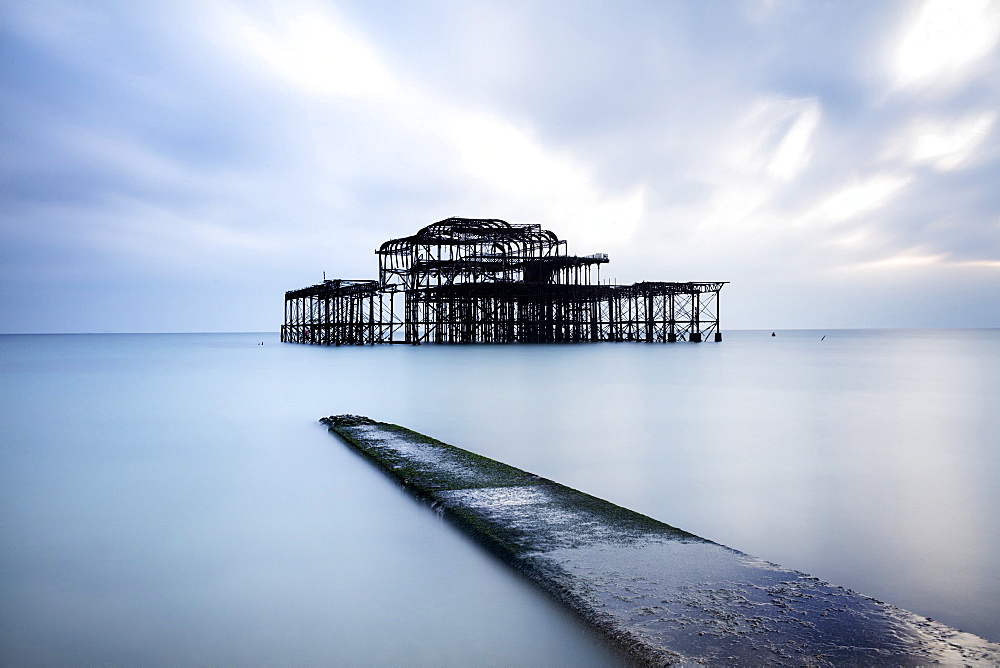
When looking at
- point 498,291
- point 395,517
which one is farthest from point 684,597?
point 498,291

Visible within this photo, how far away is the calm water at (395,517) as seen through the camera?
4.22 metres

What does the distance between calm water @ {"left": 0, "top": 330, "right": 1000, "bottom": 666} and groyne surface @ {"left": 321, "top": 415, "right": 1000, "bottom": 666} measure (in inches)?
8.3

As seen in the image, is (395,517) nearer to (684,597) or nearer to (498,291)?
(684,597)

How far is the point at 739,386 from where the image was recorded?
22.3 meters

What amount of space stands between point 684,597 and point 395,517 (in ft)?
10.8

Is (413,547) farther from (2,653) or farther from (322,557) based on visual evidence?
(2,653)

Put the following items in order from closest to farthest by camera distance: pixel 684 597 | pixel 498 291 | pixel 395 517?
pixel 684 597 < pixel 395 517 < pixel 498 291

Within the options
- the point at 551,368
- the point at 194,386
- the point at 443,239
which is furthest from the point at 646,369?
the point at 443,239

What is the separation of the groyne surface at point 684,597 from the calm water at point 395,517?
0.70 ft

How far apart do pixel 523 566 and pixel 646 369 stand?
2453cm

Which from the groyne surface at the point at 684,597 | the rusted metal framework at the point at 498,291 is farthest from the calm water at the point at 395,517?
the rusted metal framework at the point at 498,291

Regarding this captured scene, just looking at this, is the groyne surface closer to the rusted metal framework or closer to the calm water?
the calm water

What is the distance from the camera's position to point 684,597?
3.93 meters

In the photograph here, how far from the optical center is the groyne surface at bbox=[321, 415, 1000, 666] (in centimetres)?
332
